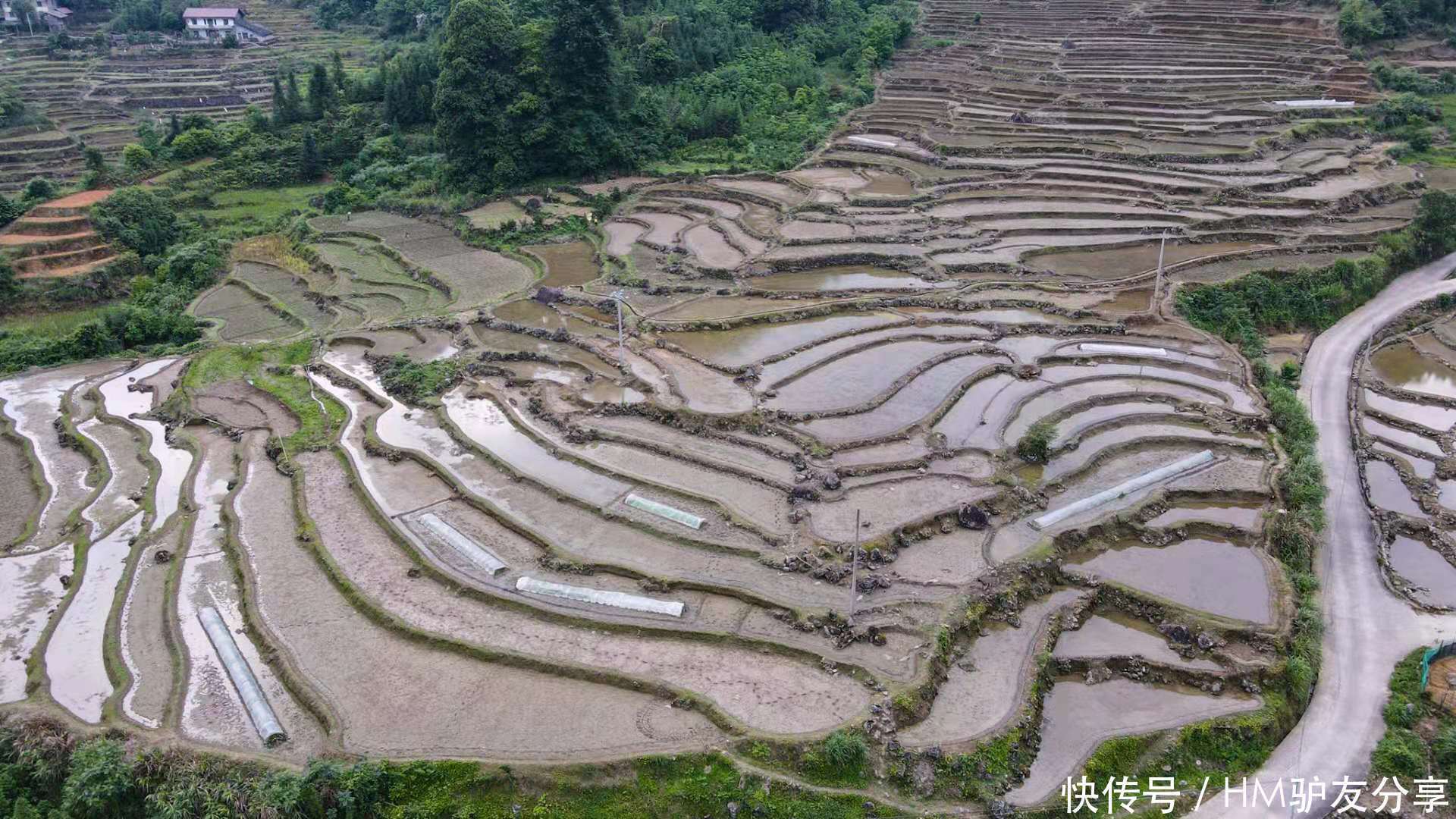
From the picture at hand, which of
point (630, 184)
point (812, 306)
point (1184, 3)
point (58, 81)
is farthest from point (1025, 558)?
point (58, 81)

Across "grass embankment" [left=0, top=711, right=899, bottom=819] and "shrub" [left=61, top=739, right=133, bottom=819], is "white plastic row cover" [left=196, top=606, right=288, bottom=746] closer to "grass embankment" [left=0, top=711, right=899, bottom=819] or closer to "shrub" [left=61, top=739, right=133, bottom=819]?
"grass embankment" [left=0, top=711, right=899, bottom=819]

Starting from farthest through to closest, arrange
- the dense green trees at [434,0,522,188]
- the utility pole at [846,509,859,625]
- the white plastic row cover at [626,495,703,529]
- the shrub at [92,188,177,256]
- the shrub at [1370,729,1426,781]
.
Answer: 1. the dense green trees at [434,0,522,188]
2. the shrub at [92,188,177,256]
3. the white plastic row cover at [626,495,703,529]
4. the utility pole at [846,509,859,625]
5. the shrub at [1370,729,1426,781]

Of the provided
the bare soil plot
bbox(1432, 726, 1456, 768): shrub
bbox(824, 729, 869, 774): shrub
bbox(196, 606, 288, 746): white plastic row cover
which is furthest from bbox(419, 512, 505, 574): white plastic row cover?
bbox(1432, 726, 1456, 768): shrub

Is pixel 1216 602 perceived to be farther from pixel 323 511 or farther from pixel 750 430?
pixel 323 511

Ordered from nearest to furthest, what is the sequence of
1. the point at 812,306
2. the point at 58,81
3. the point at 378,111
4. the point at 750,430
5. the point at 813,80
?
1. the point at 750,430
2. the point at 812,306
3. the point at 378,111
4. the point at 813,80
5. the point at 58,81

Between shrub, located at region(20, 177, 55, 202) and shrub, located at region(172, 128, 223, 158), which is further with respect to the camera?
Result: shrub, located at region(172, 128, 223, 158)

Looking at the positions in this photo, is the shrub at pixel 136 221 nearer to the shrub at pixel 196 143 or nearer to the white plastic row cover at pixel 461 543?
the shrub at pixel 196 143
